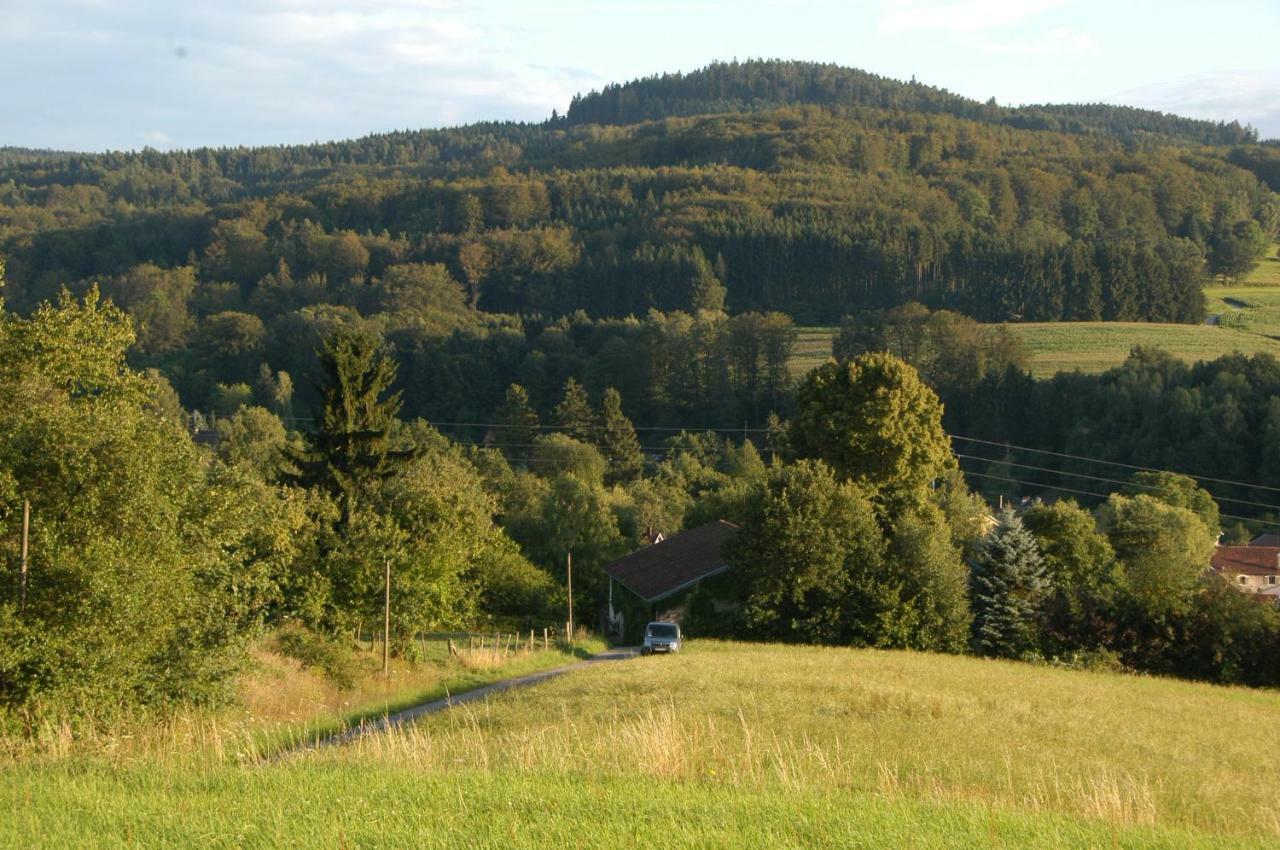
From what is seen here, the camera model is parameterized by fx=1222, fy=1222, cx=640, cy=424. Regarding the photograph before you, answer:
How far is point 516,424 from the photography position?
9481 cm

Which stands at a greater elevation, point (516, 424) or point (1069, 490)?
point (516, 424)

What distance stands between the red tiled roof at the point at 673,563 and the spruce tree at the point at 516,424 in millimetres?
38588

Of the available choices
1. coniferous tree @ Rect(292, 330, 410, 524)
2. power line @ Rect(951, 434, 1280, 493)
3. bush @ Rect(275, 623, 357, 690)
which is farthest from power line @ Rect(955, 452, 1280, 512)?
bush @ Rect(275, 623, 357, 690)

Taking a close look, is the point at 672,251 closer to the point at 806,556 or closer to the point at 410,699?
the point at 806,556

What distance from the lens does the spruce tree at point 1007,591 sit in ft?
145

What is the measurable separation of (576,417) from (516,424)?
5136mm

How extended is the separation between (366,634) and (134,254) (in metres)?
151

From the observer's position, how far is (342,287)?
149 m

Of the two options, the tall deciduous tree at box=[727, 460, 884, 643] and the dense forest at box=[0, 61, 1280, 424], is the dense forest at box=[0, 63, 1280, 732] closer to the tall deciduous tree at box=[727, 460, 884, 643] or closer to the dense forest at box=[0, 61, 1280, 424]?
the tall deciduous tree at box=[727, 460, 884, 643]

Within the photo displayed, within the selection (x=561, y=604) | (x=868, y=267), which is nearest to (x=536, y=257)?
(x=868, y=267)

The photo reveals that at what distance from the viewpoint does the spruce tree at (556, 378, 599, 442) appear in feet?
302

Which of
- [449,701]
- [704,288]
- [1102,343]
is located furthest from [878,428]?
[704,288]

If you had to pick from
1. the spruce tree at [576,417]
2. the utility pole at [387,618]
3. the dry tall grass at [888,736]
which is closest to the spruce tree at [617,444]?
the spruce tree at [576,417]

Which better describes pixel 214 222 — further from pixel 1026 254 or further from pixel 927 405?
pixel 927 405
